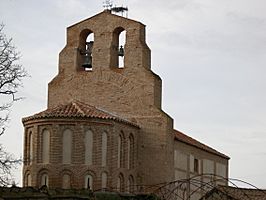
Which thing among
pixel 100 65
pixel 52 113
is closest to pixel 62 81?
pixel 100 65

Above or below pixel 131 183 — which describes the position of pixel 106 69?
above

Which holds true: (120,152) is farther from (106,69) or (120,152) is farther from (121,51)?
(121,51)

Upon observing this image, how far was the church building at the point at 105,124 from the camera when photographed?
36.5 metres

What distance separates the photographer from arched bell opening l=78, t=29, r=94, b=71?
42500mm

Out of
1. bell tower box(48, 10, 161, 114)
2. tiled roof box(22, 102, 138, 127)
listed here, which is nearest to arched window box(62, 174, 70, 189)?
tiled roof box(22, 102, 138, 127)

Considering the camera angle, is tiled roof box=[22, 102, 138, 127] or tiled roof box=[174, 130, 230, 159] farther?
tiled roof box=[174, 130, 230, 159]

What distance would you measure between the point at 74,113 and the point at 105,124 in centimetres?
173

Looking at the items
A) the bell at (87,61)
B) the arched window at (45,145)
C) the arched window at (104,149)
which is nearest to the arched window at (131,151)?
the arched window at (104,149)

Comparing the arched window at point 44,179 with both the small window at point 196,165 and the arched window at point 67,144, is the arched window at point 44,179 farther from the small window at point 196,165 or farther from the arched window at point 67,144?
the small window at point 196,165

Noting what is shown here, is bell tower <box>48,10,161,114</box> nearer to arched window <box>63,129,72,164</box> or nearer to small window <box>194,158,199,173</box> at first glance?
arched window <box>63,129,72,164</box>

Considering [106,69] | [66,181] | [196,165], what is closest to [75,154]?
[66,181]

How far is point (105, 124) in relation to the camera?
3684 cm

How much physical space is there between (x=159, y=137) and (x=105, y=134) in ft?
12.7

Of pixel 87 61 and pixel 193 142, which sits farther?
pixel 193 142
